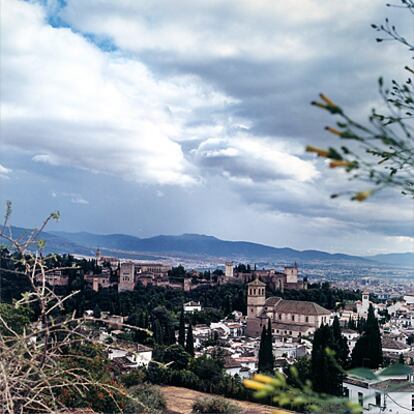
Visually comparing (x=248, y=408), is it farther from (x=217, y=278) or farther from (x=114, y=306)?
(x=217, y=278)

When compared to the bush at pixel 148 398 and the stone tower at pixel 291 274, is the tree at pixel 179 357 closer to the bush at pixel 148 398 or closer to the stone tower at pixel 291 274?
the bush at pixel 148 398

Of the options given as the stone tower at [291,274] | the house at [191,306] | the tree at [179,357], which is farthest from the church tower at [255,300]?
the tree at [179,357]

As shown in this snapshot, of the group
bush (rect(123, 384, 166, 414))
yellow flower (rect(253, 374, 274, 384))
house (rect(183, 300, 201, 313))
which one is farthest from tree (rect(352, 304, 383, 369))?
house (rect(183, 300, 201, 313))

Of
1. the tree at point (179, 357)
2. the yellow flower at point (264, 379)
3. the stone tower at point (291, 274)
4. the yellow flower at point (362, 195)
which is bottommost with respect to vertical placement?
the tree at point (179, 357)

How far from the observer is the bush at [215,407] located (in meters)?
12.3

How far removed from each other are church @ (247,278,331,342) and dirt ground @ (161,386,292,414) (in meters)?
18.2

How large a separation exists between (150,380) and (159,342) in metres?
7.61

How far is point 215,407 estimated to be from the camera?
1249 centimetres

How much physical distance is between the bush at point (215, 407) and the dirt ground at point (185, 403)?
0.32 m

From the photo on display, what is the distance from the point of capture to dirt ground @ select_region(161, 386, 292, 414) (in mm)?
13156

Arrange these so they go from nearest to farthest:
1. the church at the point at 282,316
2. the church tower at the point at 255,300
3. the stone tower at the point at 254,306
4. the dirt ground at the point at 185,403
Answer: the dirt ground at the point at 185,403 → the church at the point at 282,316 → the stone tower at the point at 254,306 → the church tower at the point at 255,300

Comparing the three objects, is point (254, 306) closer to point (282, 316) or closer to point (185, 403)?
point (282, 316)

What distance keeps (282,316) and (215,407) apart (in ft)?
81.3

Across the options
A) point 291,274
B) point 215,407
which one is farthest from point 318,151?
point 291,274
